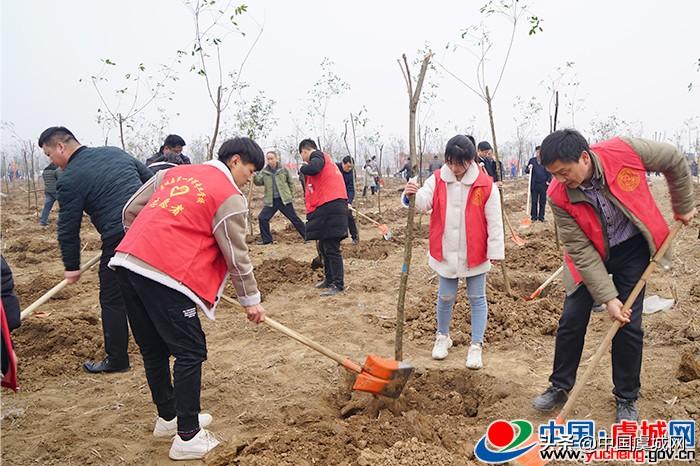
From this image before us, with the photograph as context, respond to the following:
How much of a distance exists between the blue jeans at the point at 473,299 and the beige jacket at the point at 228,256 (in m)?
1.54

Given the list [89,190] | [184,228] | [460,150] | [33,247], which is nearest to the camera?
[184,228]

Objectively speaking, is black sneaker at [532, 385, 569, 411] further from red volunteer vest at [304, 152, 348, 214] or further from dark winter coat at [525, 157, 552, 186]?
dark winter coat at [525, 157, 552, 186]

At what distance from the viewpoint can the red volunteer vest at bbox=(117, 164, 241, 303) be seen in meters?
2.45

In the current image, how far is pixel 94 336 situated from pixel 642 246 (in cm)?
420

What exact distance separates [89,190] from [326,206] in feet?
8.75

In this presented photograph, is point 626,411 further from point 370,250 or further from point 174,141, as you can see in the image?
point 370,250

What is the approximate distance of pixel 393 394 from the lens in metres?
3.06

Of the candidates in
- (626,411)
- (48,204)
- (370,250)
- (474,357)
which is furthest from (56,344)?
(48,204)

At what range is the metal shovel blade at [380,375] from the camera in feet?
9.80

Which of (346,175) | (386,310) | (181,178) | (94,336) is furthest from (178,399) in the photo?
(346,175)

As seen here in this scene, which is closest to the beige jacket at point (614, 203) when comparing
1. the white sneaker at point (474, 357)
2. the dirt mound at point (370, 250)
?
the white sneaker at point (474, 357)

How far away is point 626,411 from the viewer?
2820 mm

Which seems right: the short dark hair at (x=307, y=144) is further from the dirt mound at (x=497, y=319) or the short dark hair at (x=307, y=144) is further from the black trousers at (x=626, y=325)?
the black trousers at (x=626, y=325)

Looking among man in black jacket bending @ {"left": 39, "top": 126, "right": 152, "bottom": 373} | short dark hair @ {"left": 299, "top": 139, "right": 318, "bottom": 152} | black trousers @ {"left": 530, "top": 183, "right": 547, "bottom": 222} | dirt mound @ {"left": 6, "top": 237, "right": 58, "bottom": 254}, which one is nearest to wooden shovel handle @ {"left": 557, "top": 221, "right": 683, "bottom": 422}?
man in black jacket bending @ {"left": 39, "top": 126, "right": 152, "bottom": 373}
